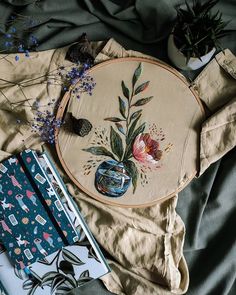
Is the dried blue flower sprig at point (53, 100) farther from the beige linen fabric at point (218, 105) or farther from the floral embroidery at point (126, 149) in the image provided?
the beige linen fabric at point (218, 105)

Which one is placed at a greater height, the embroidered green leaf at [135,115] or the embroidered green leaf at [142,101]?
the embroidered green leaf at [142,101]

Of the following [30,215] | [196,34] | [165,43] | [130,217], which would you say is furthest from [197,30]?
[30,215]

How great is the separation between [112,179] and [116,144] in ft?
0.29

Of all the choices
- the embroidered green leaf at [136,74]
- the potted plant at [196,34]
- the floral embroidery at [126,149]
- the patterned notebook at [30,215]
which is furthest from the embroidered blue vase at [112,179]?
the potted plant at [196,34]

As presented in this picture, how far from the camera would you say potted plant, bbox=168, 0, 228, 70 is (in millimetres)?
1098

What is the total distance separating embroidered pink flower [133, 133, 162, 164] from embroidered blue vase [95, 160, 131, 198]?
5cm

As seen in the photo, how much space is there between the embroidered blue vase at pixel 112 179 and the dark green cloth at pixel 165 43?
183 mm

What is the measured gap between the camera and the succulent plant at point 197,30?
3.60ft

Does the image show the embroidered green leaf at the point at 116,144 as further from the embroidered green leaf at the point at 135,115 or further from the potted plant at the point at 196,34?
the potted plant at the point at 196,34

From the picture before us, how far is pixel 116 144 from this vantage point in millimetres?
1121

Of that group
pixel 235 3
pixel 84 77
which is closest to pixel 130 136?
pixel 84 77

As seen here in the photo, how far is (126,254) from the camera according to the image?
Result: 1.12m

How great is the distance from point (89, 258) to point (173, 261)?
21 centimetres

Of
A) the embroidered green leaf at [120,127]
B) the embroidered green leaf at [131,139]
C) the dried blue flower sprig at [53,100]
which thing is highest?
the dried blue flower sprig at [53,100]
